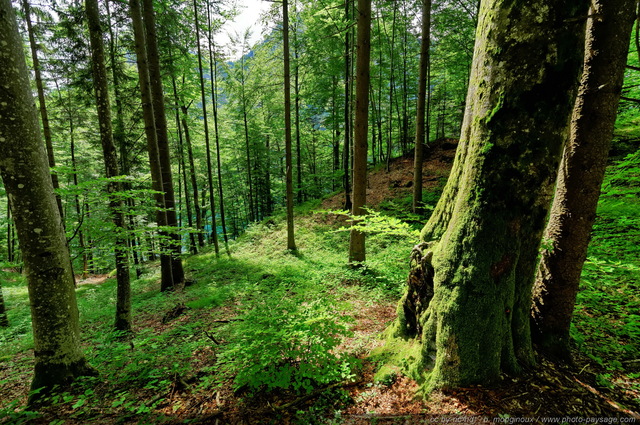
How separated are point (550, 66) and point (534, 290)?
7.36 ft

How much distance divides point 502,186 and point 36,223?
4.72 meters

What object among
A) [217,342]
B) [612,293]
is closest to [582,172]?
[612,293]

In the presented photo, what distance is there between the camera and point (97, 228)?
14.6ft

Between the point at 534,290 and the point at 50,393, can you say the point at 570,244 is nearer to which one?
the point at 534,290

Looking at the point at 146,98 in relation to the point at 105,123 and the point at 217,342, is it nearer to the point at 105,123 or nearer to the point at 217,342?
the point at 105,123

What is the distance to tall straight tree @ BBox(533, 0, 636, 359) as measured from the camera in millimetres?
2232

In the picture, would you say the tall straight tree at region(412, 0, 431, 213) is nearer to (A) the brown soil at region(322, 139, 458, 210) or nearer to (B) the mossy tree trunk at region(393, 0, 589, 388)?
(A) the brown soil at region(322, 139, 458, 210)

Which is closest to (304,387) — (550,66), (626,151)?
(550,66)

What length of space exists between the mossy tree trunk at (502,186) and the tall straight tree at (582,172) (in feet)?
1.68

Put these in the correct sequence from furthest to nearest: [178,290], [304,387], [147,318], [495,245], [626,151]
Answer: [178,290], [626,151], [147,318], [304,387], [495,245]

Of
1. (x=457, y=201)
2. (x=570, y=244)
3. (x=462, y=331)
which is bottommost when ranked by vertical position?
(x=462, y=331)

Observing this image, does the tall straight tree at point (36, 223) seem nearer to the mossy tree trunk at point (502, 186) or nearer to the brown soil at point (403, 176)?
the mossy tree trunk at point (502, 186)

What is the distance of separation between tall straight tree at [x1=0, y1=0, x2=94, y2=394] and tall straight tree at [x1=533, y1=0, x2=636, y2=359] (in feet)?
17.8

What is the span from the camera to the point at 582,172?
7.89 feet
